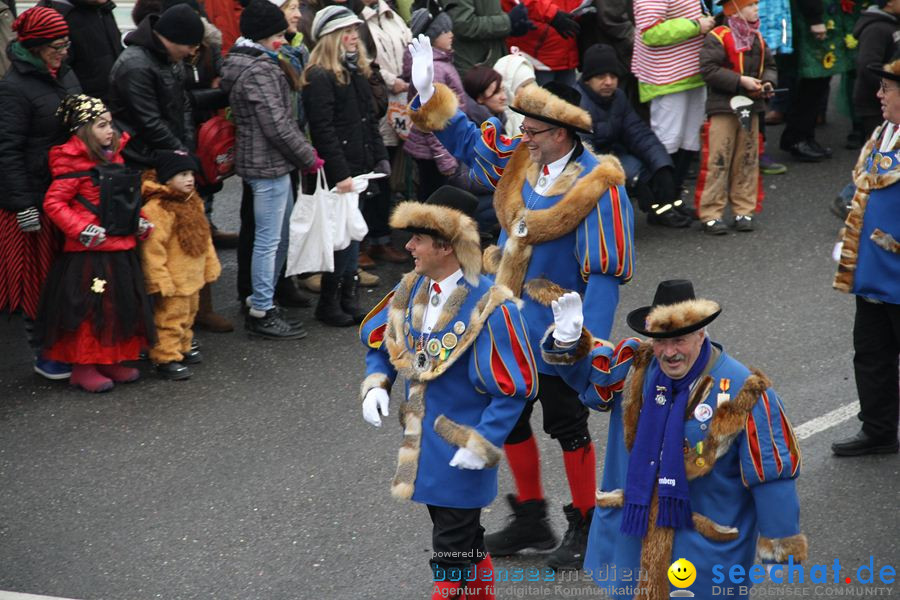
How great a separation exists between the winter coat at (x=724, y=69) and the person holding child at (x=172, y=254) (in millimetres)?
4375

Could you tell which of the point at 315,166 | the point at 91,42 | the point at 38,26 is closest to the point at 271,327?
the point at 315,166

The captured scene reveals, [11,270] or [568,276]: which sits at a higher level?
[568,276]

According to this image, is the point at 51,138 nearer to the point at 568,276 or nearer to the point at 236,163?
the point at 236,163

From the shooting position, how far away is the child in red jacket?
7.43 metres

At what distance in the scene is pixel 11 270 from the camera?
7.67 m

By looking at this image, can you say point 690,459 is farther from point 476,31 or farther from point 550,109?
point 476,31

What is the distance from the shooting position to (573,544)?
578 cm

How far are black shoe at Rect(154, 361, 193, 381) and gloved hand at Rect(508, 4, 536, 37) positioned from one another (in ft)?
13.4

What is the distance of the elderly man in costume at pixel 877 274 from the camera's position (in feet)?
20.7

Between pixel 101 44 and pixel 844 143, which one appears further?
pixel 844 143

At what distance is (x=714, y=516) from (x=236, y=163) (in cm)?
487

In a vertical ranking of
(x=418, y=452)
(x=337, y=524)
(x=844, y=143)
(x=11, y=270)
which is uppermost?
(x=418, y=452)

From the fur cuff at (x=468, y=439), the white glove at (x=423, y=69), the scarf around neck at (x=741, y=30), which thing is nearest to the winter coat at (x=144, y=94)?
the white glove at (x=423, y=69)

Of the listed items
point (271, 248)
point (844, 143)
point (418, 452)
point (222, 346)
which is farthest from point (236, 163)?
point (844, 143)
